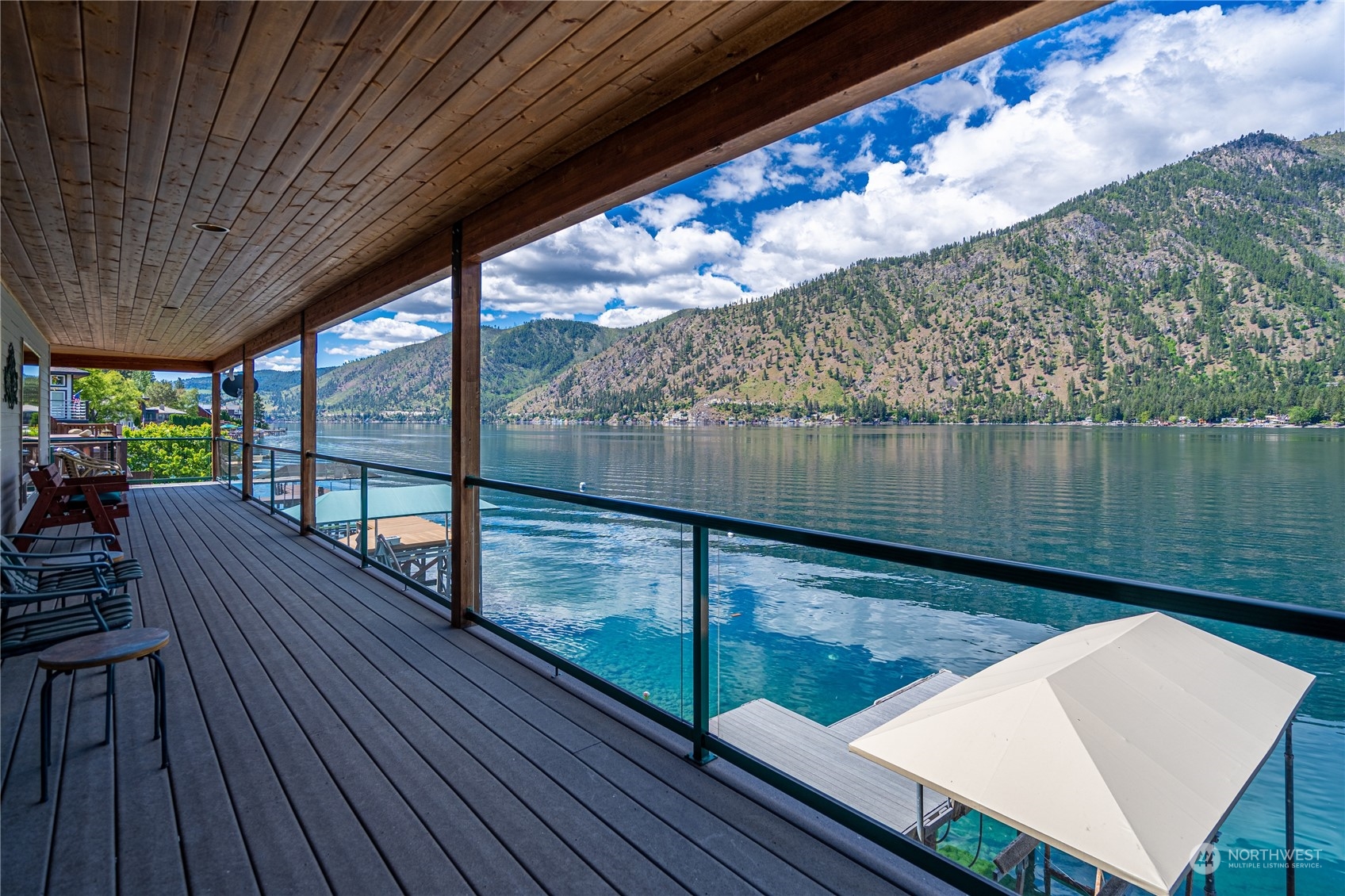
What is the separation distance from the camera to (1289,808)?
1.60m

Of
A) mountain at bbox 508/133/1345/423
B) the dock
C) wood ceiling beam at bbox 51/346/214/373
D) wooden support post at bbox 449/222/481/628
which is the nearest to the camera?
wooden support post at bbox 449/222/481/628

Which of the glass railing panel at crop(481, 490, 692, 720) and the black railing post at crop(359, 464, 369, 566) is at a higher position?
the black railing post at crop(359, 464, 369, 566)

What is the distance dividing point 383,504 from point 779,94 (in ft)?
38.7

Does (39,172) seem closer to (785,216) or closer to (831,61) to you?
(831,61)

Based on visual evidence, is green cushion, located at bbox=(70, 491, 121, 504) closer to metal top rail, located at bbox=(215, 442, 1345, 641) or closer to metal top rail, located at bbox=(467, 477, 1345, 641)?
metal top rail, located at bbox=(215, 442, 1345, 641)

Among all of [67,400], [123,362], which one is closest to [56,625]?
[123,362]

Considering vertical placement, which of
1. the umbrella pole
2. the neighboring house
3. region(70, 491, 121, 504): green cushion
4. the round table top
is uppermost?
the neighboring house

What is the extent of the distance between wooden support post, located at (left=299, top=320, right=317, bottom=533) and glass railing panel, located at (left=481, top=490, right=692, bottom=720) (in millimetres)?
1983

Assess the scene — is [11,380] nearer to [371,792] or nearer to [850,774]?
[371,792]

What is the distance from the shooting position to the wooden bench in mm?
5125

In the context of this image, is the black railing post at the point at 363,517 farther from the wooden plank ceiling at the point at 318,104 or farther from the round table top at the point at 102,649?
the round table top at the point at 102,649

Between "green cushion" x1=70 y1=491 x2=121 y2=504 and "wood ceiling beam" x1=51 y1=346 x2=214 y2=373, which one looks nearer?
"green cushion" x1=70 y1=491 x2=121 y2=504

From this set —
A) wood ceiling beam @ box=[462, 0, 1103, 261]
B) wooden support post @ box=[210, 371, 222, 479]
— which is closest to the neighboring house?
wooden support post @ box=[210, 371, 222, 479]

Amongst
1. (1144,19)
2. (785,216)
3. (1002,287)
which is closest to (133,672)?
(1144,19)
